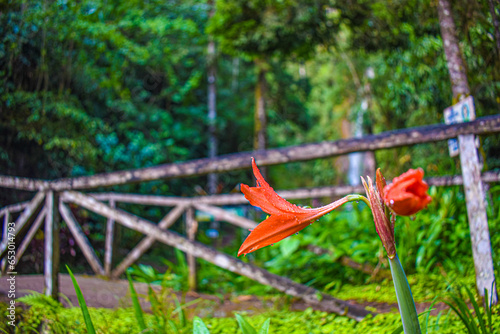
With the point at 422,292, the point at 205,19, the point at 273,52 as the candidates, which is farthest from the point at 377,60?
the point at 422,292

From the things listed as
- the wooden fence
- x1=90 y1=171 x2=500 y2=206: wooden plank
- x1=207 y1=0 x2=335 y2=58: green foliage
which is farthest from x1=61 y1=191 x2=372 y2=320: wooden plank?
x1=207 y1=0 x2=335 y2=58: green foliage

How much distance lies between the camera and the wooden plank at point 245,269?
5.57 ft

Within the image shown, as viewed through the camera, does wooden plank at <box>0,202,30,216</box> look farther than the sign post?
Yes

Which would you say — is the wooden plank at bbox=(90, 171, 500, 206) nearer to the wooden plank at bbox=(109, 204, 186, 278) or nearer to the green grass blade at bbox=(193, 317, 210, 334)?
the wooden plank at bbox=(109, 204, 186, 278)

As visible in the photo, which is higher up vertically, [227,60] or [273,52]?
[227,60]

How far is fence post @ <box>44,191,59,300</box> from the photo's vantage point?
70.3 inches

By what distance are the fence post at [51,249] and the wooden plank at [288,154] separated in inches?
3.8

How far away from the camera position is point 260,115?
26.0 feet

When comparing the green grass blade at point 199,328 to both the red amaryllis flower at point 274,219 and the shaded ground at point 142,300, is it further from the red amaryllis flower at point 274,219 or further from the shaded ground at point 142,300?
the shaded ground at point 142,300

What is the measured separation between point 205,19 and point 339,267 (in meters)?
7.52

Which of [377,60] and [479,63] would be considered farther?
[377,60]

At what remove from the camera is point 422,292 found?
1.88 m

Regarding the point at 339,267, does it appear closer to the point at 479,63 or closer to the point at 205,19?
the point at 479,63

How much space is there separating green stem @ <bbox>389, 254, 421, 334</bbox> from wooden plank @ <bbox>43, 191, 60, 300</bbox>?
1.76m
